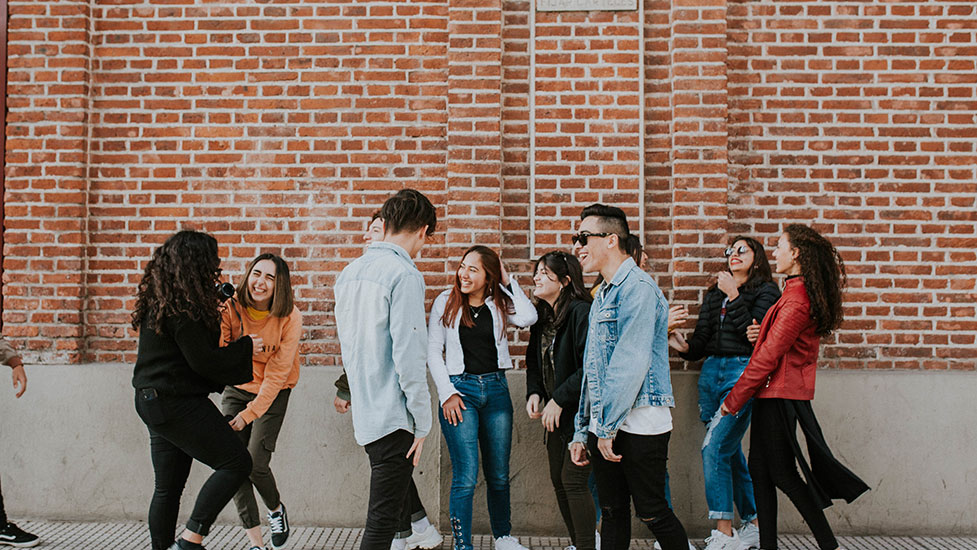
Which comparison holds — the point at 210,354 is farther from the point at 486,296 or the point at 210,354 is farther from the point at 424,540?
the point at 424,540

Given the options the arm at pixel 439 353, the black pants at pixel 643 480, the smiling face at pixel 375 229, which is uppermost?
the smiling face at pixel 375 229

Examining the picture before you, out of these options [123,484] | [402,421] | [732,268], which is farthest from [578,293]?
[123,484]

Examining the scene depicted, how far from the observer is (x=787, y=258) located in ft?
14.0

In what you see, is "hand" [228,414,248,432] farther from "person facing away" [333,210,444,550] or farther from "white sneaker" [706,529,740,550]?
"white sneaker" [706,529,740,550]

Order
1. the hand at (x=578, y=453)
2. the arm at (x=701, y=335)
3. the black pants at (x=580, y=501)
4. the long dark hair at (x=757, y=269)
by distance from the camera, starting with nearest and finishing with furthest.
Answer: the hand at (x=578, y=453) → the black pants at (x=580, y=501) → the long dark hair at (x=757, y=269) → the arm at (x=701, y=335)

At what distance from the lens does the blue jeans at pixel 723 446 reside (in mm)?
4684

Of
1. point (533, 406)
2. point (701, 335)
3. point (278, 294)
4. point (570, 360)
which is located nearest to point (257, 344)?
point (278, 294)

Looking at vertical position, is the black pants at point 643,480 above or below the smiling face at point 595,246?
below

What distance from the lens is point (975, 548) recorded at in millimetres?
4852

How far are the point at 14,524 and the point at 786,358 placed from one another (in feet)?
15.6

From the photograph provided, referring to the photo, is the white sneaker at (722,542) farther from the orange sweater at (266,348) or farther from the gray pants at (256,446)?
the orange sweater at (266,348)

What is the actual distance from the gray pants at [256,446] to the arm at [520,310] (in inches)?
59.2

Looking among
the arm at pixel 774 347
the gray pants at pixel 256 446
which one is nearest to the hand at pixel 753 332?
the arm at pixel 774 347

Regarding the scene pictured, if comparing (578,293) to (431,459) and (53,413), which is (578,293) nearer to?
(431,459)
